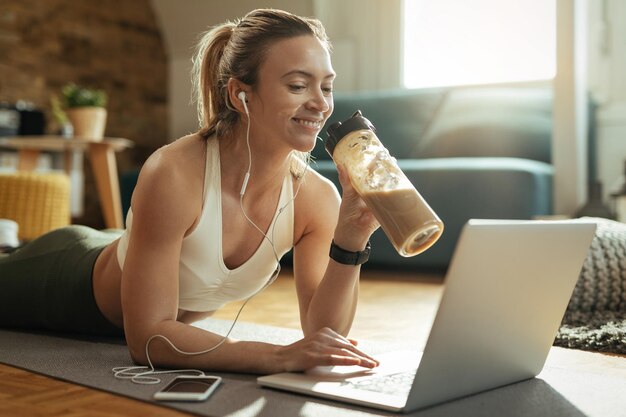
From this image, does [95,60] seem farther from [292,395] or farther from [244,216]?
[292,395]

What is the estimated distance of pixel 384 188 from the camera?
1.04m

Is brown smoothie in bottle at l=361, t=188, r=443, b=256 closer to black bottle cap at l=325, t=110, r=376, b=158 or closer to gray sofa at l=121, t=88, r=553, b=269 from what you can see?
black bottle cap at l=325, t=110, r=376, b=158

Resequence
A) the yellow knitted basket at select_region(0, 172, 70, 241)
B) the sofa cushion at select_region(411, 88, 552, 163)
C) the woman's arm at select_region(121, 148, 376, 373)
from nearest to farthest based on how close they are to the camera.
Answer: the woman's arm at select_region(121, 148, 376, 373) < the yellow knitted basket at select_region(0, 172, 70, 241) < the sofa cushion at select_region(411, 88, 552, 163)

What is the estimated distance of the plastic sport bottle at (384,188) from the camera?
3.19 feet

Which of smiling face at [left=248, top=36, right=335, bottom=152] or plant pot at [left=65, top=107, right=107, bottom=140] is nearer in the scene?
smiling face at [left=248, top=36, right=335, bottom=152]

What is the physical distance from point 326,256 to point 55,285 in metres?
0.63

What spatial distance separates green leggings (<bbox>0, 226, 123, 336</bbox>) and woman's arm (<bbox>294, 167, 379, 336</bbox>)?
0.47m

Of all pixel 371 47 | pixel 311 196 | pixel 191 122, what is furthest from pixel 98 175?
pixel 311 196

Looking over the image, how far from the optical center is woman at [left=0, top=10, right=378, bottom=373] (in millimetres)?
1222

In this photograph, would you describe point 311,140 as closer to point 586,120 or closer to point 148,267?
point 148,267

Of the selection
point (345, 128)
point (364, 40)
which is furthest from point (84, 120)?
point (345, 128)

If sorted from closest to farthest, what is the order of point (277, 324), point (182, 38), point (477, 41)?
point (277, 324) < point (477, 41) < point (182, 38)

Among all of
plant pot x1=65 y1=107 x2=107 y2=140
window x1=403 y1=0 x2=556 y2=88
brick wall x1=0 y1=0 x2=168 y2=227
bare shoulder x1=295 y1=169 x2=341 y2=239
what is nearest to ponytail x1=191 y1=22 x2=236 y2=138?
bare shoulder x1=295 y1=169 x2=341 y2=239

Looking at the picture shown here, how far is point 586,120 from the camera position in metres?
3.31
